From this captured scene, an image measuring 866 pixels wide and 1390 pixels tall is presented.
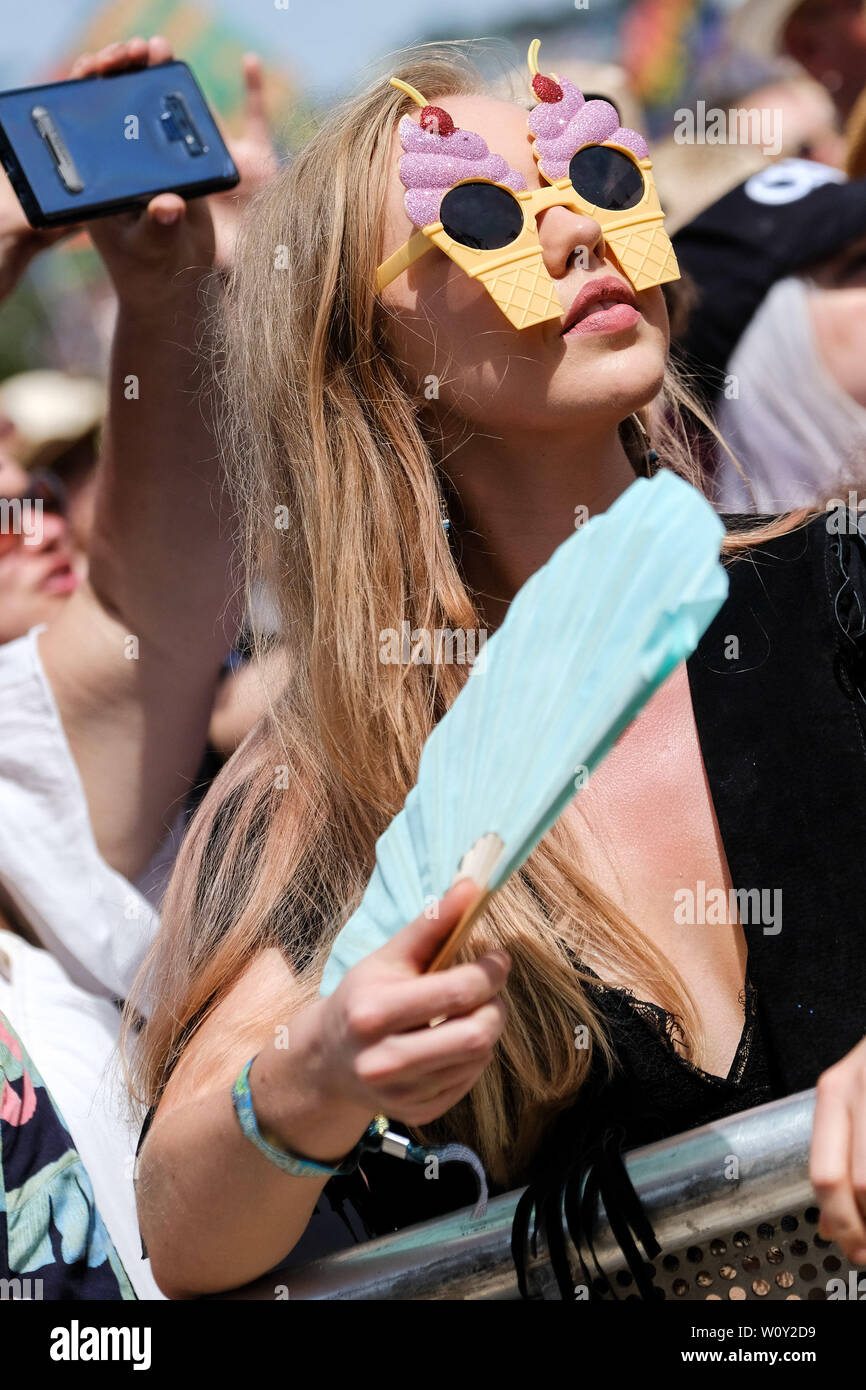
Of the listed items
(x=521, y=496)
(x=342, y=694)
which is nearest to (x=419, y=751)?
(x=342, y=694)

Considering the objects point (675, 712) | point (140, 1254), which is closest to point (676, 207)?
point (675, 712)

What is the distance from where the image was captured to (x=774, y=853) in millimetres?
1316

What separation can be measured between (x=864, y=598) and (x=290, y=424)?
0.63 metres

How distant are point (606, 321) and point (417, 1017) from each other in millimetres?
705

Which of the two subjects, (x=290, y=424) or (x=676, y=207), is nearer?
(x=290, y=424)

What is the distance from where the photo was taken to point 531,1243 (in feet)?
3.59

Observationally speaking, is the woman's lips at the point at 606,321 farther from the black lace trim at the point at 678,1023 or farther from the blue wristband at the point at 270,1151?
the blue wristband at the point at 270,1151

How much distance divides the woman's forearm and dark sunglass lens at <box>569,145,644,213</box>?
82 cm

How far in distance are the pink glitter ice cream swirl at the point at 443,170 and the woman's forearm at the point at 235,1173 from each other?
777 millimetres

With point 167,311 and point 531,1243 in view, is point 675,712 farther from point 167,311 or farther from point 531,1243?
point 167,311

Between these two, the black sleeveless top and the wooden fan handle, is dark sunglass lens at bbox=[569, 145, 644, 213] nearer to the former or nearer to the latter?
the black sleeveless top

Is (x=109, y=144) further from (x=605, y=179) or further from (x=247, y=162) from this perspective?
(x=605, y=179)

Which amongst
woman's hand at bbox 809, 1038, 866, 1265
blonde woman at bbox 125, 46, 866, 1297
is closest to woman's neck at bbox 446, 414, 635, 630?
blonde woman at bbox 125, 46, 866, 1297

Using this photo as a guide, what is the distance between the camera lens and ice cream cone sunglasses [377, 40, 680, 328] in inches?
51.6
